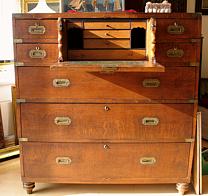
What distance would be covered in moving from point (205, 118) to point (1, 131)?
166 cm

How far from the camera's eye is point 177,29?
186cm

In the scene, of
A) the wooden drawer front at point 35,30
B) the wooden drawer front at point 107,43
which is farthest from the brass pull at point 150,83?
the wooden drawer front at point 35,30

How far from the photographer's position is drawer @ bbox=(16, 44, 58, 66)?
1.88 metres

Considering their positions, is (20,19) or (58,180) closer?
(20,19)

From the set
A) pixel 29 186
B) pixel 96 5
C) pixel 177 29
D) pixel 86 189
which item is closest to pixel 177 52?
pixel 177 29

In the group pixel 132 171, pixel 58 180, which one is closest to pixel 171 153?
pixel 132 171

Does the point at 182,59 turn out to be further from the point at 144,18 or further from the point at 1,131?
the point at 1,131

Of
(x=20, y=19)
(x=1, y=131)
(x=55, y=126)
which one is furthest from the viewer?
(x=1, y=131)

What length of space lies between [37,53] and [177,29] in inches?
31.4

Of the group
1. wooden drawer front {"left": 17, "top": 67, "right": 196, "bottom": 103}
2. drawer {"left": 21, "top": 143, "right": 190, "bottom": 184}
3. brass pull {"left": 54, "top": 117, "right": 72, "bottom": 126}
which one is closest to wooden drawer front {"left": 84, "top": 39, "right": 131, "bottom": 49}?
wooden drawer front {"left": 17, "top": 67, "right": 196, "bottom": 103}

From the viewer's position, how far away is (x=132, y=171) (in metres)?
2.05

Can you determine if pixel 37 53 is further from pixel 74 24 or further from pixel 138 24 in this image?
pixel 138 24

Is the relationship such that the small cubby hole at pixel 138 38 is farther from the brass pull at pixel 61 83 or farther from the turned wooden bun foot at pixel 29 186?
the turned wooden bun foot at pixel 29 186

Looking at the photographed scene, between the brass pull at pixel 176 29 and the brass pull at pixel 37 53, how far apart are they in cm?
72
